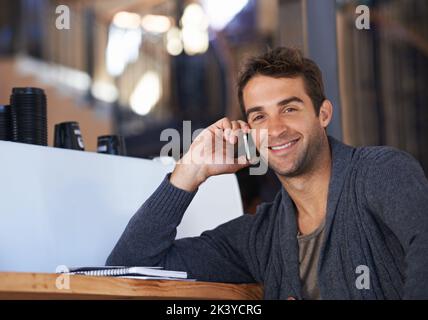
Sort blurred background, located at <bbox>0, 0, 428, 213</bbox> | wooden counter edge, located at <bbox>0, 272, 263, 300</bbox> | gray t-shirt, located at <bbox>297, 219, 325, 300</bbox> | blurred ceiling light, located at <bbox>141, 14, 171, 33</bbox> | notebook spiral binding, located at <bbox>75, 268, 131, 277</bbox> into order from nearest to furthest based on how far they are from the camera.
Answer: wooden counter edge, located at <bbox>0, 272, 263, 300</bbox> → notebook spiral binding, located at <bbox>75, 268, 131, 277</bbox> → gray t-shirt, located at <bbox>297, 219, 325, 300</bbox> → blurred background, located at <bbox>0, 0, 428, 213</bbox> → blurred ceiling light, located at <bbox>141, 14, 171, 33</bbox>

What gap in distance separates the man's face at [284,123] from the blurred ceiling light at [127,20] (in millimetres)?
5446

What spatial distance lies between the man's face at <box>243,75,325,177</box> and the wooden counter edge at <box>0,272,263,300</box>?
37cm

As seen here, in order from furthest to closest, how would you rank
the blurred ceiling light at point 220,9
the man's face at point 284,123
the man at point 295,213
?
the blurred ceiling light at point 220,9 → the man's face at point 284,123 → the man at point 295,213

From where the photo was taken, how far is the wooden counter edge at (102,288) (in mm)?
1561

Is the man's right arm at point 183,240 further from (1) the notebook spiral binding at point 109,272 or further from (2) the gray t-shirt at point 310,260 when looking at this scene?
(1) the notebook spiral binding at point 109,272

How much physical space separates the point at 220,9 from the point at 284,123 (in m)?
5.00

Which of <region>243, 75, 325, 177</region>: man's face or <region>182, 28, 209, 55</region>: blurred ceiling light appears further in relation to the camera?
<region>182, 28, 209, 55</region>: blurred ceiling light

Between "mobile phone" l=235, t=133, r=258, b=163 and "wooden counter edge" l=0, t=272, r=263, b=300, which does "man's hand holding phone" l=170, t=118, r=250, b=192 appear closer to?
"mobile phone" l=235, t=133, r=258, b=163

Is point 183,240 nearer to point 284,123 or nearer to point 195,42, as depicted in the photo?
point 284,123

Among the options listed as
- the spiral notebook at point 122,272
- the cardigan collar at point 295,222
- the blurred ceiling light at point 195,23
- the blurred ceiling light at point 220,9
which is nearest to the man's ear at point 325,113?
the cardigan collar at point 295,222

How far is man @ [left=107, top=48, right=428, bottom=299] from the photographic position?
1915 millimetres

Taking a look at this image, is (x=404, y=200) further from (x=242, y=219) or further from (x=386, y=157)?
(x=242, y=219)

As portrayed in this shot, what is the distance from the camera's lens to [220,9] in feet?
23.1

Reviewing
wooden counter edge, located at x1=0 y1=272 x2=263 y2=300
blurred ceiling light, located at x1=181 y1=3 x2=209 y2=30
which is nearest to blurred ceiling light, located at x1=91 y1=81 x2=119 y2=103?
blurred ceiling light, located at x1=181 y1=3 x2=209 y2=30
